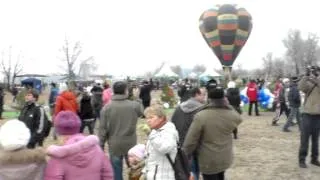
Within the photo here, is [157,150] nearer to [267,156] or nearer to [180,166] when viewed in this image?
[180,166]

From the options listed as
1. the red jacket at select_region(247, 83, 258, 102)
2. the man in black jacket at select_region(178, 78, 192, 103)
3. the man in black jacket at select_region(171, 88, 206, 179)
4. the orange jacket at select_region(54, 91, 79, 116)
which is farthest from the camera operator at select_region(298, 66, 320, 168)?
the red jacket at select_region(247, 83, 258, 102)

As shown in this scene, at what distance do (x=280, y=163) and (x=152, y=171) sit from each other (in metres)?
5.74

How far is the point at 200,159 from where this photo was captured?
5461mm

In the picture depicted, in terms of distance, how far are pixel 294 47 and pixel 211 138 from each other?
9997cm

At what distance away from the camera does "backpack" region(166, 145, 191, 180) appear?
4473mm

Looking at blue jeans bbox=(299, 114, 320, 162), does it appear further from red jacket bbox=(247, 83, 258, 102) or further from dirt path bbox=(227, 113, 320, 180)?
red jacket bbox=(247, 83, 258, 102)

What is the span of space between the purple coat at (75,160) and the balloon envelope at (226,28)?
1116 inches

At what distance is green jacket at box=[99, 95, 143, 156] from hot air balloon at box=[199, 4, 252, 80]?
25.8m

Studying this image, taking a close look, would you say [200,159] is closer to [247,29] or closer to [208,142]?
[208,142]

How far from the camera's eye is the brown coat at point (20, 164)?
369cm

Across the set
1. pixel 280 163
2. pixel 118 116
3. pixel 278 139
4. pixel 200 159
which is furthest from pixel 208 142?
pixel 278 139

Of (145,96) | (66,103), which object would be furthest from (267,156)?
(145,96)

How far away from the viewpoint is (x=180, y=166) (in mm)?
4516

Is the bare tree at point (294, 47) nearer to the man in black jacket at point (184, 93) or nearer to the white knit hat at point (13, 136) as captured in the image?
the man in black jacket at point (184, 93)
